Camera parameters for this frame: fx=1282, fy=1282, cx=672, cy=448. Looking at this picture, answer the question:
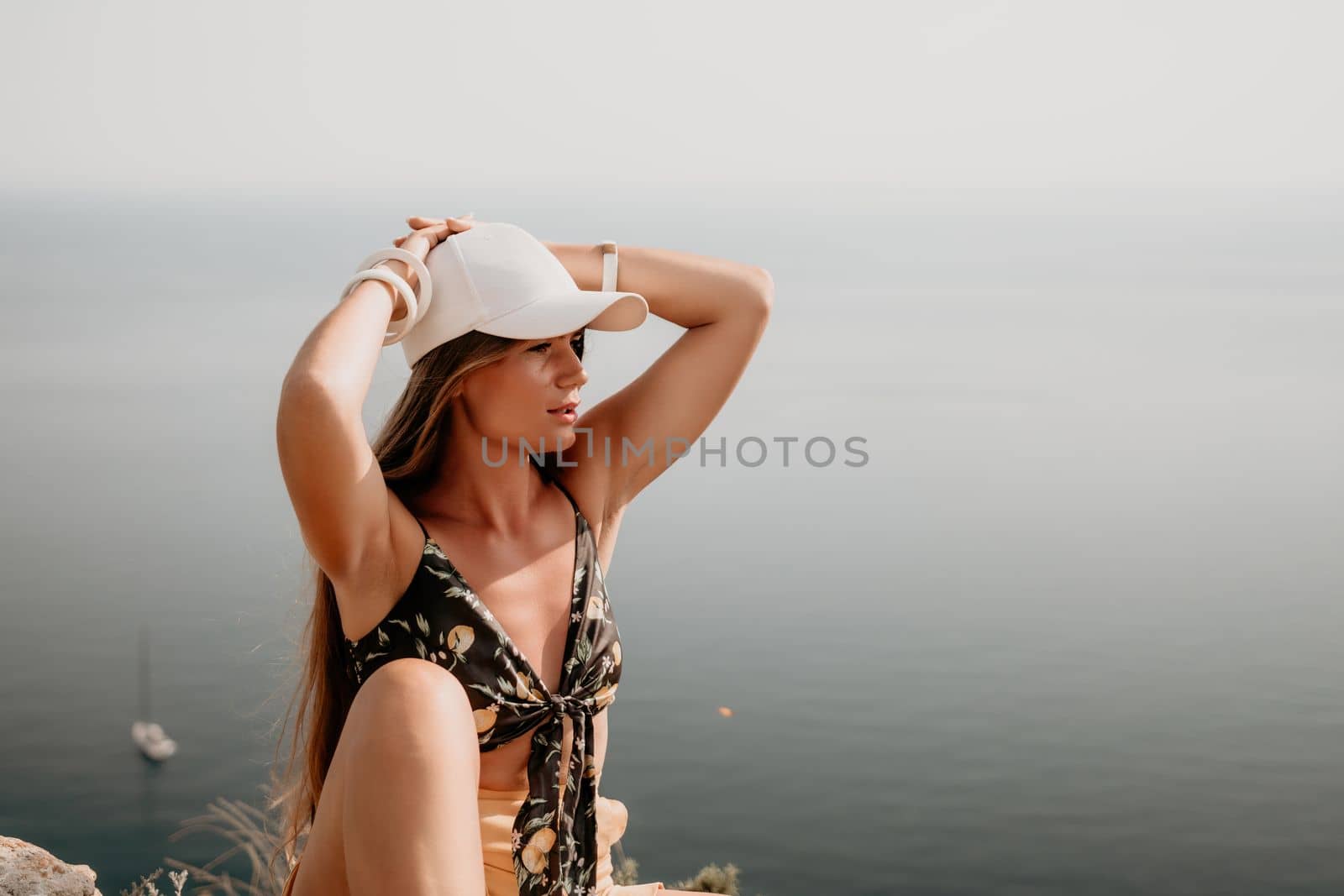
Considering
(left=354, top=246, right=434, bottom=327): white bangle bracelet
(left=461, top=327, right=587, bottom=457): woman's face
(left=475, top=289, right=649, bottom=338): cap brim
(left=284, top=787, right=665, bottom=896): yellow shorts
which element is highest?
(left=354, top=246, right=434, bottom=327): white bangle bracelet

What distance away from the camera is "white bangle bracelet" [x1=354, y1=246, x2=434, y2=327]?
206 centimetres

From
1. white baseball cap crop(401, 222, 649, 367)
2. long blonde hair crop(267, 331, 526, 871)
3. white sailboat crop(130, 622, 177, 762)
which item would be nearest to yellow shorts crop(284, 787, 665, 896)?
long blonde hair crop(267, 331, 526, 871)

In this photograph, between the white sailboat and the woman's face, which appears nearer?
the woman's face

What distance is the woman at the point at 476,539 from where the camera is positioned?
70.1 inches

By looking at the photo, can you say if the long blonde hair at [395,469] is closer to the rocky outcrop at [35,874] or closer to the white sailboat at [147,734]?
the rocky outcrop at [35,874]

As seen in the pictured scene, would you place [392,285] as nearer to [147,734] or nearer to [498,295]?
[498,295]

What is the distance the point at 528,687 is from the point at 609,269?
0.77m

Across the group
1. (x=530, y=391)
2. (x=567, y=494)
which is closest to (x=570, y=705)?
(x=567, y=494)

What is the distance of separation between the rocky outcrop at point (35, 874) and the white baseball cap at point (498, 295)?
1.15 m

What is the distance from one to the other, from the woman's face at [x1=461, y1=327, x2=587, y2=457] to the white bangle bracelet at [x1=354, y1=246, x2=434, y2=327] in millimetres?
156

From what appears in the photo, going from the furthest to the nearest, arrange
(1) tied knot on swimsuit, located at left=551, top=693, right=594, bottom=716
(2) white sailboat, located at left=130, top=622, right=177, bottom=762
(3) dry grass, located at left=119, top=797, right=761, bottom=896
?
(2) white sailboat, located at left=130, top=622, right=177, bottom=762
(3) dry grass, located at left=119, top=797, right=761, bottom=896
(1) tied knot on swimsuit, located at left=551, top=693, right=594, bottom=716

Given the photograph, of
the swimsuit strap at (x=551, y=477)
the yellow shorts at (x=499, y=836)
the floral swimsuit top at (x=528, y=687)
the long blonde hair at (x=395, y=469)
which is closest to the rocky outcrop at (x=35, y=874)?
the long blonde hair at (x=395, y=469)

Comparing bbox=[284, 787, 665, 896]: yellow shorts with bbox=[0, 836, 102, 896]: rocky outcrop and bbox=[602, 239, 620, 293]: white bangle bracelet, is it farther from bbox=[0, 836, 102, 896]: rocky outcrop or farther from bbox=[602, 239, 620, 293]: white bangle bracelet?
bbox=[602, 239, 620, 293]: white bangle bracelet

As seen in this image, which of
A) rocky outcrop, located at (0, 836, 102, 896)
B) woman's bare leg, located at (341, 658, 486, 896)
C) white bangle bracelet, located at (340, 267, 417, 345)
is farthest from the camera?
rocky outcrop, located at (0, 836, 102, 896)
